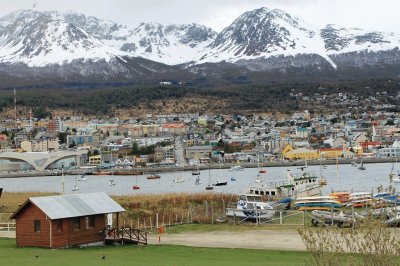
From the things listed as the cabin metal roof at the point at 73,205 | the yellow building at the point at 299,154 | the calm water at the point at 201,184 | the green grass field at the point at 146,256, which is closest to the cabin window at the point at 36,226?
the cabin metal roof at the point at 73,205

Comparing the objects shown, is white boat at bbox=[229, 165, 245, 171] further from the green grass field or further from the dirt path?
the green grass field

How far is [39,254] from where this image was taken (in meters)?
22.2

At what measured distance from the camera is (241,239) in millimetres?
26391

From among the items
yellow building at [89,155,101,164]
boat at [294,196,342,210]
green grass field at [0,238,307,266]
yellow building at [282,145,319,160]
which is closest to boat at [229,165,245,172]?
yellow building at [282,145,319,160]

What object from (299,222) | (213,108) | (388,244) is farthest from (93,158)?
(388,244)

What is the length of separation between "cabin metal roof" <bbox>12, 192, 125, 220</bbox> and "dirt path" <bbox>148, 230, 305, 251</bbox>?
5.37ft

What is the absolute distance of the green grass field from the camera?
66.7 feet

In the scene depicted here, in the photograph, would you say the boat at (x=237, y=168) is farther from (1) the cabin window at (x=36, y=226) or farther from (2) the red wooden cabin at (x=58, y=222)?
(1) the cabin window at (x=36, y=226)

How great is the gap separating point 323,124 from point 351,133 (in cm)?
1500

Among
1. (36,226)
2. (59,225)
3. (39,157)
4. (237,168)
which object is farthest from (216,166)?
(59,225)

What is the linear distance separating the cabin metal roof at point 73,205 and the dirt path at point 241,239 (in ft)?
5.37

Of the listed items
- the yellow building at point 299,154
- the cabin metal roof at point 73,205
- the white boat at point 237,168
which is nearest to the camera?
the cabin metal roof at point 73,205

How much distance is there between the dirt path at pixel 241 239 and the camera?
960 inches

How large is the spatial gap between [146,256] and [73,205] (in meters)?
3.73
